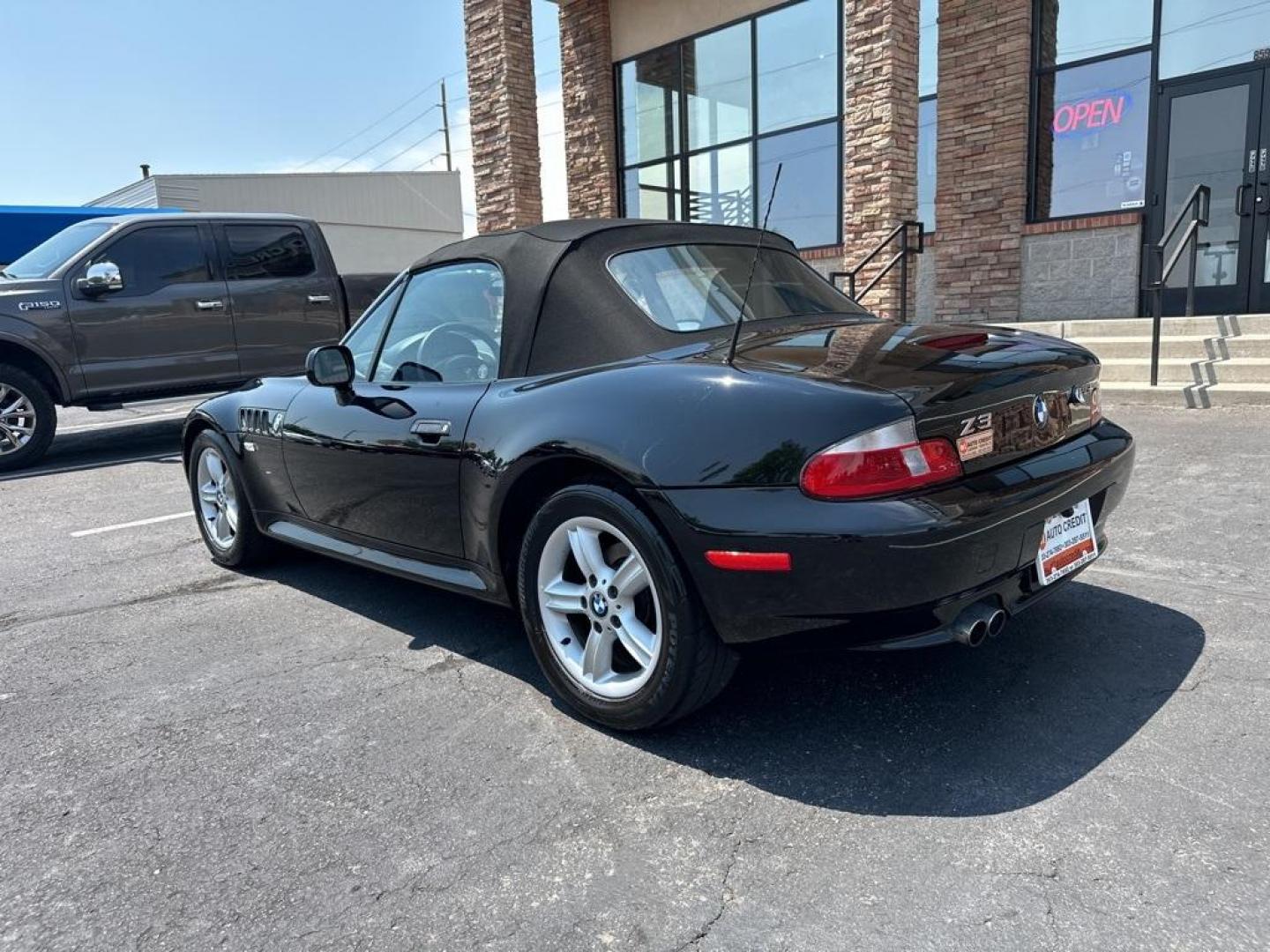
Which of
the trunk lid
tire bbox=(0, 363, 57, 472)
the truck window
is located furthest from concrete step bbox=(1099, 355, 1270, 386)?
tire bbox=(0, 363, 57, 472)

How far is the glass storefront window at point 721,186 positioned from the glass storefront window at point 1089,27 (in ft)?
13.2

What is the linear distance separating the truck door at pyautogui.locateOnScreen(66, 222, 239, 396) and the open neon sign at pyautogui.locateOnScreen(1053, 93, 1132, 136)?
9.09 m

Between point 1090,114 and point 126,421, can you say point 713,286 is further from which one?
point 126,421

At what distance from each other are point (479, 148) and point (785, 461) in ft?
40.7

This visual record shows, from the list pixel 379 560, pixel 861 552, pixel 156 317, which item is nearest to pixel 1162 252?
pixel 861 552

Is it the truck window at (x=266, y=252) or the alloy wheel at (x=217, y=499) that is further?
the truck window at (x=266, y=252)

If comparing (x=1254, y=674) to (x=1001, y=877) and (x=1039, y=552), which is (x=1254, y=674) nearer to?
(x=1039, y=552)

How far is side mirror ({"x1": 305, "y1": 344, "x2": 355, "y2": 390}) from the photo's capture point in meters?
3.51

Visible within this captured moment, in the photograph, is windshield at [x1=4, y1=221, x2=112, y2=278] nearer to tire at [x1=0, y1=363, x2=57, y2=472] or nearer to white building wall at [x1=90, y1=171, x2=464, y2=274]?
tire at [x1=0, y1=363, x2=57, y2=472]

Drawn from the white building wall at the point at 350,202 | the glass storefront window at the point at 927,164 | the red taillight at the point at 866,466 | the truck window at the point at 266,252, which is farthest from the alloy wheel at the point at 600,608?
the white building wall at the point at 350,202

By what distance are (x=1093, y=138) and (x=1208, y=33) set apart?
1.36 meters

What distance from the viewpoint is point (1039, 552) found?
2590mm

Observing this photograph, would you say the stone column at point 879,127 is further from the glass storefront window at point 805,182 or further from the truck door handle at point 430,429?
the truck door handle at point 430,429

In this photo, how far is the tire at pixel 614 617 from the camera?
8.19 ft
